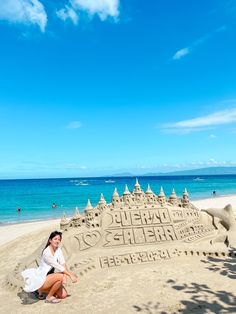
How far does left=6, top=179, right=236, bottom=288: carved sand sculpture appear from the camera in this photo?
11.3m

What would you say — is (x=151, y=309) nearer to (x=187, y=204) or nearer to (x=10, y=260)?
(x=187, y=204)

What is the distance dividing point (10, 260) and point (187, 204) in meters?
9.18

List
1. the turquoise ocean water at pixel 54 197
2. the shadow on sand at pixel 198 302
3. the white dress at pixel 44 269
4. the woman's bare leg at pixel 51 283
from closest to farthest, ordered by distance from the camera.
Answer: the shadow on sand at pixel 198 302, the white dress at pixel 44 269, the woman's bare leg at pixel 51 283, the turquoise ocean water at pixel 54 197

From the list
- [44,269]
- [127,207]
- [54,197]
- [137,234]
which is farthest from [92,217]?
[54,197]

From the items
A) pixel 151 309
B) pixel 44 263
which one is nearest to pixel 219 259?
pixel 151 309

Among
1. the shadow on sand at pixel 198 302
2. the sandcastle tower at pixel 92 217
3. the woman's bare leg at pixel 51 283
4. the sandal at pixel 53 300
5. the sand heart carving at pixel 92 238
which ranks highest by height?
the sandcastle tower at pixel 92 217

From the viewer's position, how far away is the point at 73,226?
41.5 ft

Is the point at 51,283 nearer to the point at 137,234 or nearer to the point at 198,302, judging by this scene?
the point at 198,302

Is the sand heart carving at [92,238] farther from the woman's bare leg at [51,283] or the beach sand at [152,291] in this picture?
the woman's bare leg at [51,283]

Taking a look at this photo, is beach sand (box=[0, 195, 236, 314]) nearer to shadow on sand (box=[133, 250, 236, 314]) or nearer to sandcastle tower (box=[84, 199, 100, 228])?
shadow on sand (box=[133, 250, 236, 314])

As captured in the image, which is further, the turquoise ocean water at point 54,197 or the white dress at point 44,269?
the turquoise ocean water at point 54,197

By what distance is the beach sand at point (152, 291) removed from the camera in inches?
325


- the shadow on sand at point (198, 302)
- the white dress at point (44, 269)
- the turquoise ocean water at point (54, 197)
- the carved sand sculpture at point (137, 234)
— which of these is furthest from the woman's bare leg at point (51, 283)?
the turquoise ocean water at point (54, 197)

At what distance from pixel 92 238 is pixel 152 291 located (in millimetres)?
3575
